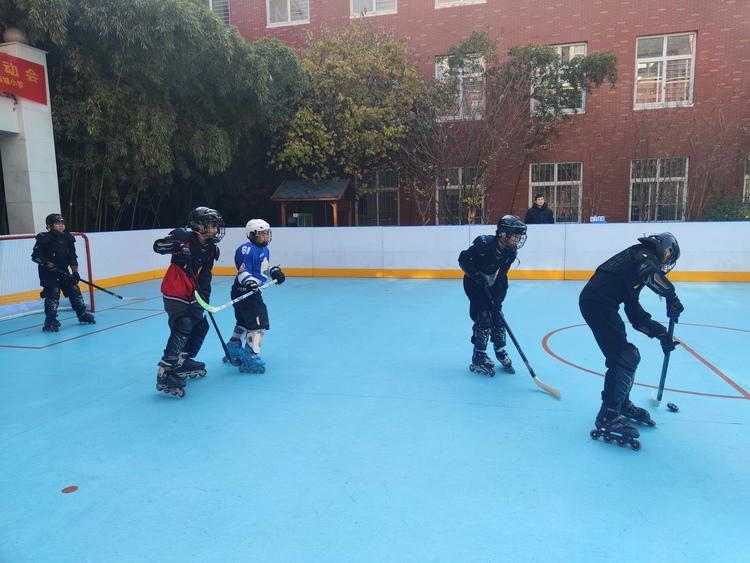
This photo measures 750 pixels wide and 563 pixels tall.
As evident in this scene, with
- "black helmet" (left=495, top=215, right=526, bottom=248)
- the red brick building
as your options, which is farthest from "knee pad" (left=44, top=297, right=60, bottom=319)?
the red brick building

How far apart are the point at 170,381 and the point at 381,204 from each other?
14.3 meters

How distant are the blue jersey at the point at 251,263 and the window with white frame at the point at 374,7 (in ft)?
49.1

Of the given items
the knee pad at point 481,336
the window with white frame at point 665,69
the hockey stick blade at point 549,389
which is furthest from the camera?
the window with white frame at point 665,69

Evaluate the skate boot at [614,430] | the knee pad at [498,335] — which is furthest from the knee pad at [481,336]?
the skate boot at [614,430]

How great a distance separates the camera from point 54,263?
25.6ft

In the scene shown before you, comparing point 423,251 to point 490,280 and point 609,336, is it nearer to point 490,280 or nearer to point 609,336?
point 490,280

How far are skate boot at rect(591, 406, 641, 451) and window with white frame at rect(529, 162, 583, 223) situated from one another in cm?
1413

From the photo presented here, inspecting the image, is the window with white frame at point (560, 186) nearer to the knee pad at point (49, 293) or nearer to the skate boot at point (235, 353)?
the skate boot at point (235, 353)

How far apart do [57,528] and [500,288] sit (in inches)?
163

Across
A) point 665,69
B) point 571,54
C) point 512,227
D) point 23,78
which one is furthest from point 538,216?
point 23,78

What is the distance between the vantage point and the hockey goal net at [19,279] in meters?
9.14

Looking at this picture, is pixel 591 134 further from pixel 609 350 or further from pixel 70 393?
pixel 70 393

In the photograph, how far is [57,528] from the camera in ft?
9.63

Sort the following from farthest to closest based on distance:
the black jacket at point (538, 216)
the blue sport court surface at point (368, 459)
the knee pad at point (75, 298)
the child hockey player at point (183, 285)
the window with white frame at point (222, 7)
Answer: the window with white frame at point (222, 7)
the black jacket at point (538, 216)
the knee pad at point (75, 298)
the child hockey player at point (183, 285)
the blue sport court surface at point (368, 459)
